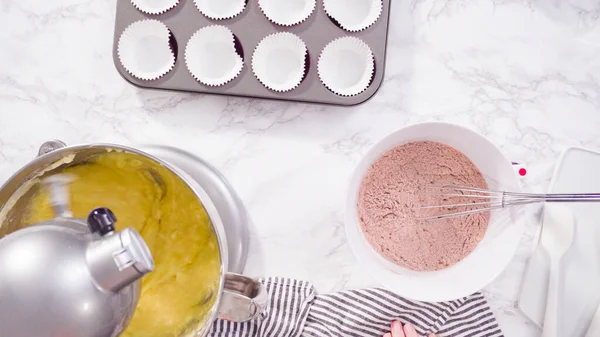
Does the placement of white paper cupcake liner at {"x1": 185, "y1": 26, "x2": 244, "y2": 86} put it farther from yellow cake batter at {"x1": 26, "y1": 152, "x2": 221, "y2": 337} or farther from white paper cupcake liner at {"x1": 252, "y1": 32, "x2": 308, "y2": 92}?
yellow cake batter at {"x1": 26, "y1": 152, "x2": 221, "y2": 337}

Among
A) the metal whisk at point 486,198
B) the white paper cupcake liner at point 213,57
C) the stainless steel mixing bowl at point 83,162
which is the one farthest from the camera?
the white paper cupcake liner at point 213,57

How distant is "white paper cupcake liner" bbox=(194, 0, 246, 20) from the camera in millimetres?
741

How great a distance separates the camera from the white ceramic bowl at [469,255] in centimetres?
65

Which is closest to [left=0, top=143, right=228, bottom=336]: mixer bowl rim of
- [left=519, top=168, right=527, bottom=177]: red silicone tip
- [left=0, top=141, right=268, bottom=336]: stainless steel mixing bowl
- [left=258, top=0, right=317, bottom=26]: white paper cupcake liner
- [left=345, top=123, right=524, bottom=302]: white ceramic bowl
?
[left=0, top=141, right=268, bottom=336]: stainless steel mixing bowl

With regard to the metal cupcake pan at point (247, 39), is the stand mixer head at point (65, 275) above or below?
below

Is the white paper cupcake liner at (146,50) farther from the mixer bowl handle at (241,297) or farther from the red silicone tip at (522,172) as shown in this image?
the red silicone tip at (522,172)

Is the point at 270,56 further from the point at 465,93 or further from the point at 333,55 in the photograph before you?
the point at 465,93

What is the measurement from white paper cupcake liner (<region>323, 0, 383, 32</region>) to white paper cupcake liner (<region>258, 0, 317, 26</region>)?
0.02 meters

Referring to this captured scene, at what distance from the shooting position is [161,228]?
0.63 meters

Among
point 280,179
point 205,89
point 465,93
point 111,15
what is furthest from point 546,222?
point 111,15

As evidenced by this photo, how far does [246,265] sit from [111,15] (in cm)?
40

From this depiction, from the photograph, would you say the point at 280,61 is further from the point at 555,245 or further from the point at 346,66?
the point at 555,245

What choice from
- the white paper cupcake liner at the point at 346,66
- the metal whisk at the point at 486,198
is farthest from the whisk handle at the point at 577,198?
the white paper cupcake liner at the point at 346,66

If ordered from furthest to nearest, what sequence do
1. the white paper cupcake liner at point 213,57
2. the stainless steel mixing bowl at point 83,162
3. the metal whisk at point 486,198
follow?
1. the white paper cupcake liner at point 213,57
2. the metal whisk at point 486,198
3. the stainless steel mixing bowl at point 83,162
